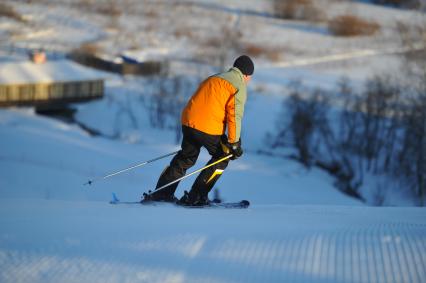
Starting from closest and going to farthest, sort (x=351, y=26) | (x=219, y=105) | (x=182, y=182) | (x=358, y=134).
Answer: (x=219, y=105), (x=182, y=182), (x=358, y=134), (x=351, y=26)

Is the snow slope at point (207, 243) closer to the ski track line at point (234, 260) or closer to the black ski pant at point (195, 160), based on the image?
the ski track line at point (234, 260)

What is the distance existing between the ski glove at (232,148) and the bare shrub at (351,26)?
39697mm

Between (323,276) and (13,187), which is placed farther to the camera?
(13,187)

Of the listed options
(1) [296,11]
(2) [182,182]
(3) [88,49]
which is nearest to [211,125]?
(2) [182,182]

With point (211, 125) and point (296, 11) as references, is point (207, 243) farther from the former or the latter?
point (296, 11)

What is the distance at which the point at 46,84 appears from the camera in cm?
2728

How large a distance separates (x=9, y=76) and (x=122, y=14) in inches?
882

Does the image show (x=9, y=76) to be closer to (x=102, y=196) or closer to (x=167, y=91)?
(x=167, y=91)

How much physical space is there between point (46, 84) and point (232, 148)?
76.1 feet

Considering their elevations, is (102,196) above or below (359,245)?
below

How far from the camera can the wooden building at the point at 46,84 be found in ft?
86.4

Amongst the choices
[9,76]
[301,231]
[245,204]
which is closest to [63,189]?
[245,204]

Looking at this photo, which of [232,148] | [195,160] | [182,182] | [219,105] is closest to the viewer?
[219,105]

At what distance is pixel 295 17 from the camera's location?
48.4 meters
